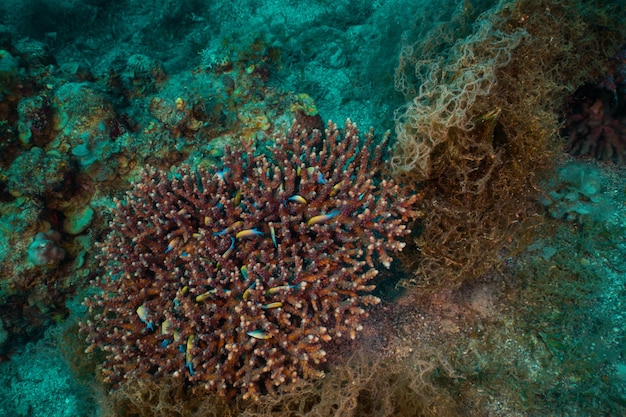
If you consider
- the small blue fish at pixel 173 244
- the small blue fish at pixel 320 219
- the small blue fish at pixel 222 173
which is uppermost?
the small blue fish at pixel 320 219

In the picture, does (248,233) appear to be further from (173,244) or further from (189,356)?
(189,356)

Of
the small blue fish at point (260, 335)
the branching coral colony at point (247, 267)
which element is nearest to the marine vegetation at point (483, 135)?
the branching coral colony at point (247, 267)

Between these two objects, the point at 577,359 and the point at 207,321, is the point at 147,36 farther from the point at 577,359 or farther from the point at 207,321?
the point at 577,359

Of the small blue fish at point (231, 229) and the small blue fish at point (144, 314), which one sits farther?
the small blue fish at point (231, 229)

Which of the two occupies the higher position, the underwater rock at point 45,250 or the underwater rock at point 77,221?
the underwater rock at point 77,221

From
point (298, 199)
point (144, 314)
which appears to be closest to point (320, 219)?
point (298, 199)

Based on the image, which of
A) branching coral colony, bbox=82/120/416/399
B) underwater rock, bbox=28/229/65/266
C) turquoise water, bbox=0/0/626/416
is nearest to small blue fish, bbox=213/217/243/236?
branching coral colony, bbox=82/120/416/399

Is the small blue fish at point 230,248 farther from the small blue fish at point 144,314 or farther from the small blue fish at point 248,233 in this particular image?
the small blue fish at point 144,314

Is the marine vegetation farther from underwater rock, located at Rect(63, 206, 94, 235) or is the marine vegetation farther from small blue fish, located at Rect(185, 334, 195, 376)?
underwater rock, located at Rect(63, 206, 94, 235)
